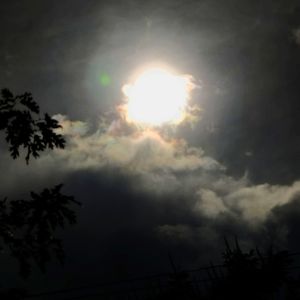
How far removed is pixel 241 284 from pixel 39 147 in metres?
44.3

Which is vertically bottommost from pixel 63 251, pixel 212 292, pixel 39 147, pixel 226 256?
pixel 63 251

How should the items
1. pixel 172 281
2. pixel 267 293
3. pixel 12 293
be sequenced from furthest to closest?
pixel 172 281 → pixel 267 293 → pixel 12 293

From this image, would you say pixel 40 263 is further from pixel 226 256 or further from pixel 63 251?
pixel 226 256

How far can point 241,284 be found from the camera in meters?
46.6

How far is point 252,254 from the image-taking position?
2094 inches

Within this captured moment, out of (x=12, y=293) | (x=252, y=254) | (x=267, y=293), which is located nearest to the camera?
(x=12, y=293)

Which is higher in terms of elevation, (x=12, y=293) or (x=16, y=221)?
(x=16, y=221)

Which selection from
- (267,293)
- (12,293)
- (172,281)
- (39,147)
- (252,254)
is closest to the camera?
(12,293)

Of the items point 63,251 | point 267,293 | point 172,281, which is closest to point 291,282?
point 267,293

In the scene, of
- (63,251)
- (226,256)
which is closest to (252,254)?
(226,256)

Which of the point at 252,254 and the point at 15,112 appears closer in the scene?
the point at 15,112

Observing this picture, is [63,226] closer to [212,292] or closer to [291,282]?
[291,282]

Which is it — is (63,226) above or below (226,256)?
below

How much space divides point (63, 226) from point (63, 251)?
38cm
